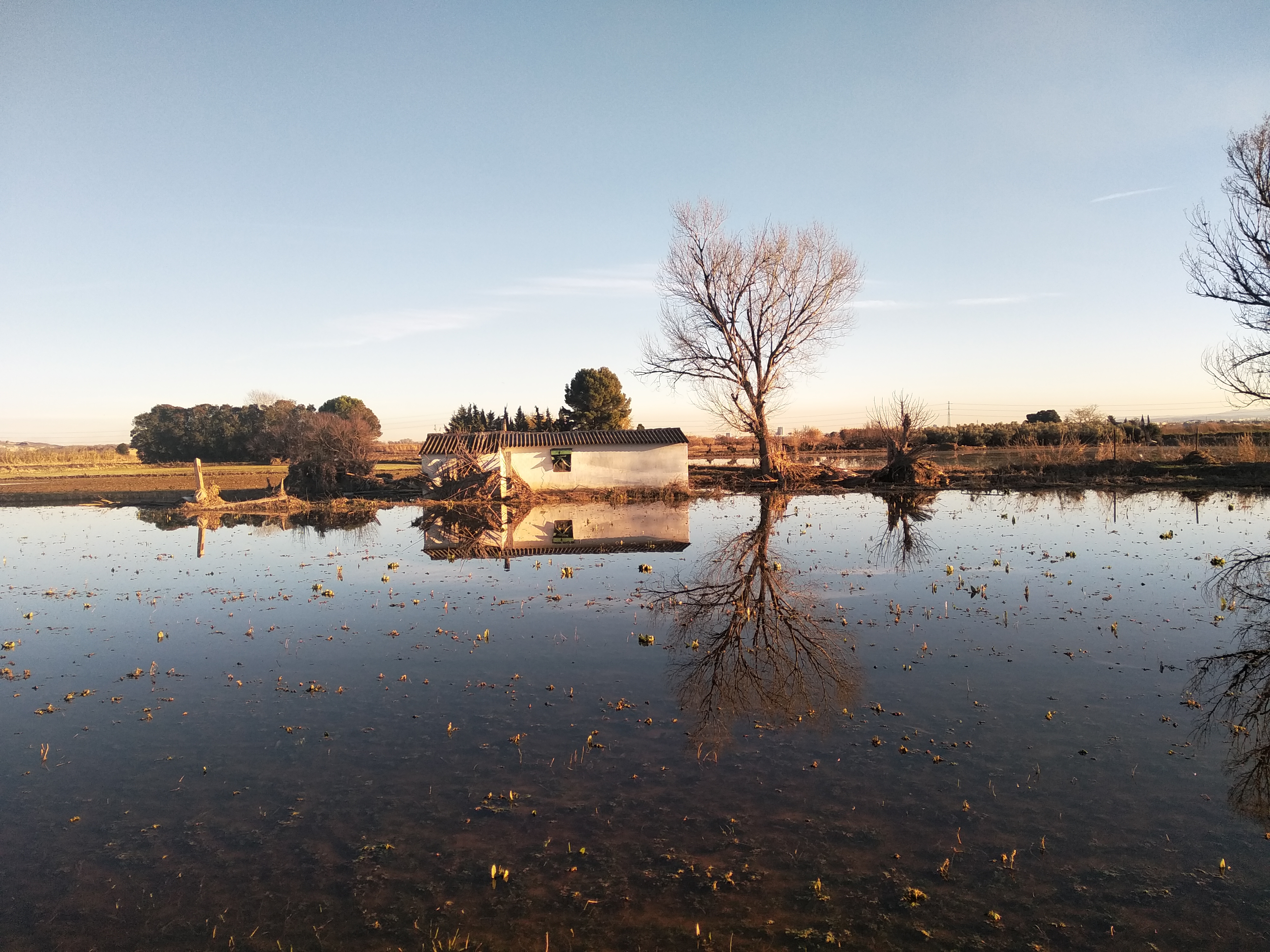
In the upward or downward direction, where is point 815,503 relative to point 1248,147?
downward

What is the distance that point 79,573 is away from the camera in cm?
1844

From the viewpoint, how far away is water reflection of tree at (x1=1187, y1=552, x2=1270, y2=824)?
6516 millimetres

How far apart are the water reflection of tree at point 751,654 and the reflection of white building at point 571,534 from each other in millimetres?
5426

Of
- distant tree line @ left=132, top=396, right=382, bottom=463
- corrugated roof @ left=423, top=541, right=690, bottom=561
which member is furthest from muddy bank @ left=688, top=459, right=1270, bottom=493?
distant tree line @ left=132, top=396, right=382, bottom=463

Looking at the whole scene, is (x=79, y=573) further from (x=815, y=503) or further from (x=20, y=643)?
(x=815, y=503)

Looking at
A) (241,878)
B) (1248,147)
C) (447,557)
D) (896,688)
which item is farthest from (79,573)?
(1248,147)

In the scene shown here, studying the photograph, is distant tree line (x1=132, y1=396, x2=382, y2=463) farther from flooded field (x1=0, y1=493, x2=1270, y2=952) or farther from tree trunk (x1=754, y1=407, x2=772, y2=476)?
flooded field (x1=0, y1=493, x2=1270, y2=952)

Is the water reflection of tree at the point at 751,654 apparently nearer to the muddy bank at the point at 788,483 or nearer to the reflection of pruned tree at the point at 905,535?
the reflection of pruned tree at the point at 905,535

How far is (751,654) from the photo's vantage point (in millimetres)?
10594

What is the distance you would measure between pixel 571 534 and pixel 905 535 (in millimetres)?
10673

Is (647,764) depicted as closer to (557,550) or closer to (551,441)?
(557,550)

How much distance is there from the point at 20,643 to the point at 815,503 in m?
27.3

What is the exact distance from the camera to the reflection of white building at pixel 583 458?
35.3m

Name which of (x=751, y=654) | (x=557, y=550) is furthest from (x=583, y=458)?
(x=751, y=654)
